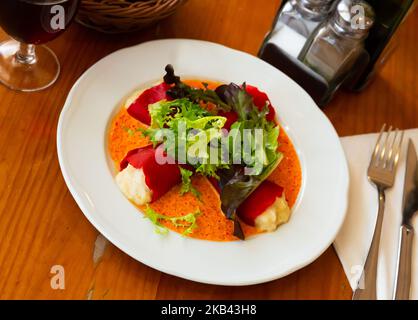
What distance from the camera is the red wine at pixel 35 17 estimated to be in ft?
2.78

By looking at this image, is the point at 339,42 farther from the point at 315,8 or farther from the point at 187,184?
the point at 187,184

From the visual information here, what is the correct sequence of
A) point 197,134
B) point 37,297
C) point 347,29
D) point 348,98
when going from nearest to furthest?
point 37,297, point 197,134, point 347,29, point 348,98

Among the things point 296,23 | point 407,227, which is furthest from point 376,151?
point 296,23

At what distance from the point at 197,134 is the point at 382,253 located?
0.36 m

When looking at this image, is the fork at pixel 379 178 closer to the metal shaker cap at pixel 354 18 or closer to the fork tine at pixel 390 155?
the fork tine at pixel 390 155

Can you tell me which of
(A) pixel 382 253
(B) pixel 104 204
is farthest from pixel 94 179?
(A) pixel 382 253

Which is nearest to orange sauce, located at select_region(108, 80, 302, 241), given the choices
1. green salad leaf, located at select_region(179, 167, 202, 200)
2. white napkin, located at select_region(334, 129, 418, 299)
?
green salad leaf, located at select_region(179, 167, 202, 200)

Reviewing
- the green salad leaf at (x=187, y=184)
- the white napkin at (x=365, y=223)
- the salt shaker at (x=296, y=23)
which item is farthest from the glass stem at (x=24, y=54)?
the white napkin at (x=365, y=223)

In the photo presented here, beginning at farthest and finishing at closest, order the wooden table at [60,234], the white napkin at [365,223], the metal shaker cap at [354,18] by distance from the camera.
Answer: the metal shaker cap at [354,18] → the white napkin at [365,223] → the wooden table at [60,234]

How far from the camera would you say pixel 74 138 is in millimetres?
910

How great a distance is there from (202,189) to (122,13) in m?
0.35

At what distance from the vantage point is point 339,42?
3.59 ft

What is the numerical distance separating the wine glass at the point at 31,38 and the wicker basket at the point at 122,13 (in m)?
0.09

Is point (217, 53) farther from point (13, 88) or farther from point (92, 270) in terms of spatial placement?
point (92, 270)
